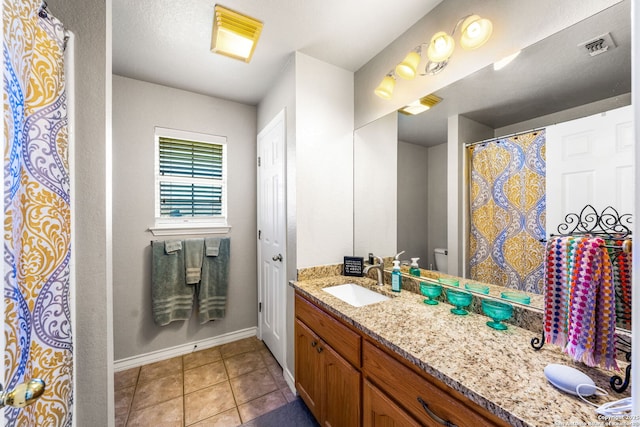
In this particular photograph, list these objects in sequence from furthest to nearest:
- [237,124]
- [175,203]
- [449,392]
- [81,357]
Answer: [237,124] < [175,203] < [81,357] < [449,392]

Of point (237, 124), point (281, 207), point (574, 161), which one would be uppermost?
point (237, 124)

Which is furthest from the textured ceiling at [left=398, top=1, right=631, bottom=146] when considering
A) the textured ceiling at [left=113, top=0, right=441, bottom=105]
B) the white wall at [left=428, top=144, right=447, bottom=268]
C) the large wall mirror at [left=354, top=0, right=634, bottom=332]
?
the textured ceiling at [left=113, top=0, right=441, bottom=105]

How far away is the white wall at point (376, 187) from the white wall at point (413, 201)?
0.16 feet

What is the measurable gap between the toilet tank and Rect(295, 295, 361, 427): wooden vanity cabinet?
2.22 ft

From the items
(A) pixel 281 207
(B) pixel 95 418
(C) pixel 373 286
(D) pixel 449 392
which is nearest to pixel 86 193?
(B) pixel 95 418

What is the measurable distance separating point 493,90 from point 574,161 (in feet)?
1.63

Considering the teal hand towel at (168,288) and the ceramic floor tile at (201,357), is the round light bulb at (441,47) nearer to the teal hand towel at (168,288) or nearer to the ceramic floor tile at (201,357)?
the teal hand towel at (168,288)

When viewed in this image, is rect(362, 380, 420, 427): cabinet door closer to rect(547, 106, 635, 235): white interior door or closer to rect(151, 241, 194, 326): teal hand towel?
rect(547, 106, 635, 235): white interior door

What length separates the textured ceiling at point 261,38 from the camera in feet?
4.58

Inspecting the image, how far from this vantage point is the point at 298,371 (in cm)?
170

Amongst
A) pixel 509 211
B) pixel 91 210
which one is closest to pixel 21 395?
pixel 91 210

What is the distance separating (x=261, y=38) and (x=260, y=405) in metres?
2.55

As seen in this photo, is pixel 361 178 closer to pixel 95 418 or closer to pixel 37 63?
pixel 37 63

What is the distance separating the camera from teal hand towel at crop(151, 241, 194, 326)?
217 centimetres
